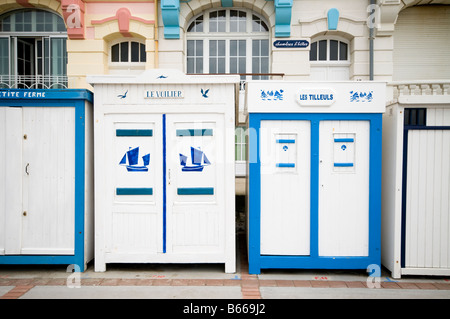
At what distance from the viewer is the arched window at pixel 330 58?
9180mm

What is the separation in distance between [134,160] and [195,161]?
86 cm

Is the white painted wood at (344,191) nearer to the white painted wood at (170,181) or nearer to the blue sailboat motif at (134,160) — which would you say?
the white painted wood at (170,181)

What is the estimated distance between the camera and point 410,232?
409 centimetres

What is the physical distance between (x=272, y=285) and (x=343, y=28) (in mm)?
7798

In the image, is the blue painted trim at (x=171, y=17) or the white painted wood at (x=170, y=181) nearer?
the white painted wood at (x=170, y=181)

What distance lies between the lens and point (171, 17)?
8.53 m

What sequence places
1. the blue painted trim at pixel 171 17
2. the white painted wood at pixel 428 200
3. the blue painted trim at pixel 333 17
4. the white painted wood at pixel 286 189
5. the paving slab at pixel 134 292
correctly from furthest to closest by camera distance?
the blue painted trim at pixel 333 17 → the blue painted trim at pixel 171 17 → the white painted wood at pixel 286 189 → the white painted wood at pixel 428 200 → the paving slab at pixel 134 292

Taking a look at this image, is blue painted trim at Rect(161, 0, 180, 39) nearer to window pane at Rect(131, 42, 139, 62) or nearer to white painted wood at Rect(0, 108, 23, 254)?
window pane at Rect(131, 42, 139, 62)

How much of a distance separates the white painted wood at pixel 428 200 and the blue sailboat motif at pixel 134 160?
11.9 feet

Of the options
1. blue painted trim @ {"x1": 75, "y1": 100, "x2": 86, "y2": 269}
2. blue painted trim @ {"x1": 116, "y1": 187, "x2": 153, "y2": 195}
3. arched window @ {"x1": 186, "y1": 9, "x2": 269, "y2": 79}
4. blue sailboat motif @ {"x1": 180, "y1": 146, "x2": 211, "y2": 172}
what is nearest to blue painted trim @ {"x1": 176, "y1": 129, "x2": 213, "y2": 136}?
blue sailboat motif @ {"x1": 180, "y1": 146, "x2": 211, "y2": 172}

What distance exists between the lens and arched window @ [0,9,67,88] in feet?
30.6

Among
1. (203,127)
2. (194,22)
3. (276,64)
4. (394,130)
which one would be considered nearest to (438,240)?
(394,130)

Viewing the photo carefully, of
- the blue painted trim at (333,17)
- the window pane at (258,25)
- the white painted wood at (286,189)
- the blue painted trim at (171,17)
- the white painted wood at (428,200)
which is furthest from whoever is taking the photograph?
the window pane at (258,25)

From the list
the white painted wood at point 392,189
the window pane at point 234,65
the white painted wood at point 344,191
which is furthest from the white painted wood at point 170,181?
the window pane at point 234,65
